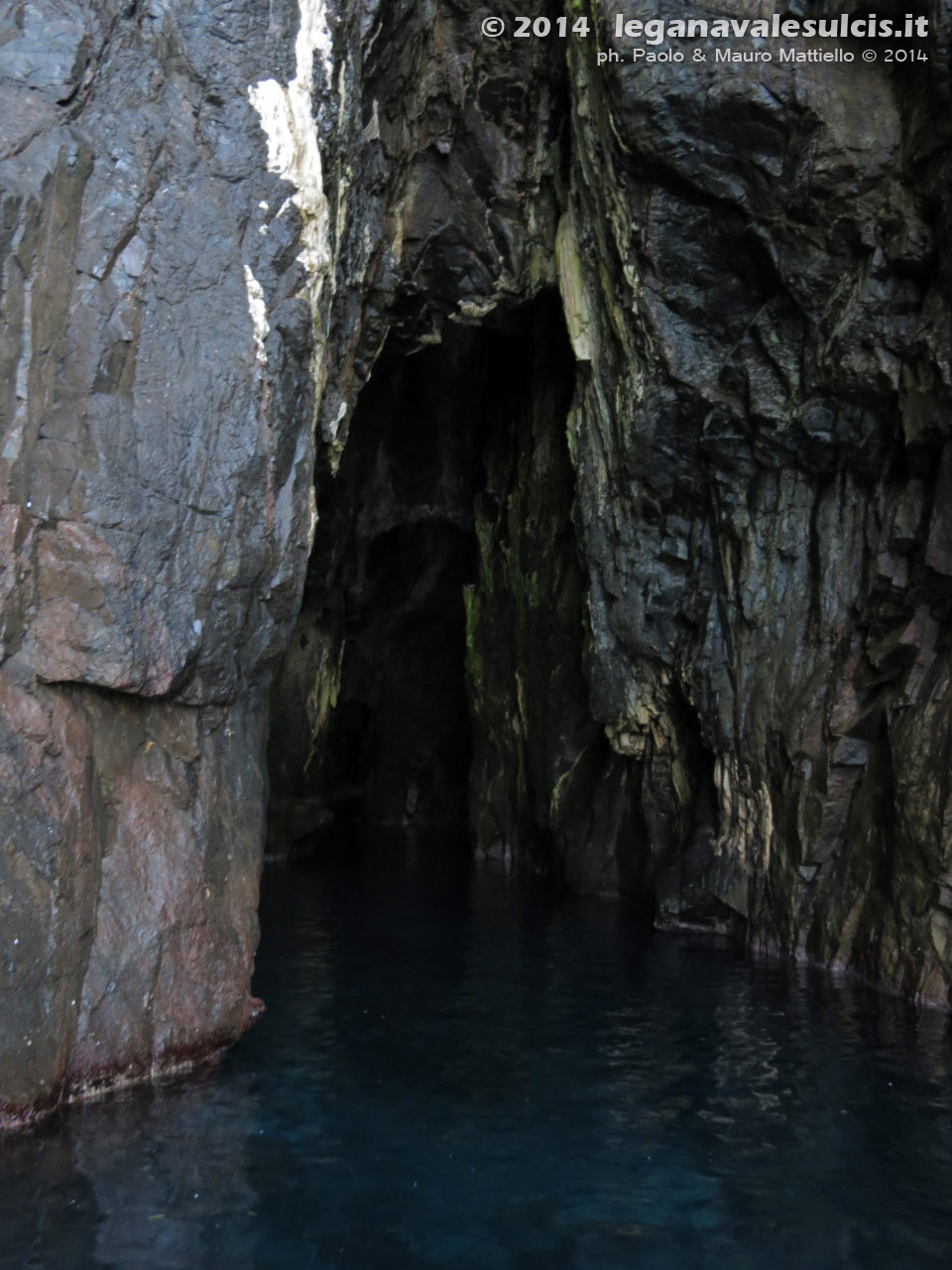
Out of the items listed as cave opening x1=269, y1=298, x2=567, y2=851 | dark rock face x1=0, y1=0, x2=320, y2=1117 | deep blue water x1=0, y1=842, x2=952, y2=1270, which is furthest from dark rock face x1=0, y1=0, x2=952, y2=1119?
cave opening x1=269, y1=298, x2=567, y2=851

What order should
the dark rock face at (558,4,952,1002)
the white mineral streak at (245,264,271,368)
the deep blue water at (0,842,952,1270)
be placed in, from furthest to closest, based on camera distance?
the dark rock face at (558,4,952,1002)
the white mineral streak at (245,264,271,368)
the deep blue water at (0,842,952,1270)

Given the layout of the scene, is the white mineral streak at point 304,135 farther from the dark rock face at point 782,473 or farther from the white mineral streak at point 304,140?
the dark rock face at point 782,473

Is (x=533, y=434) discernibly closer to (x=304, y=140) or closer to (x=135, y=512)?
(x=304, y=140)

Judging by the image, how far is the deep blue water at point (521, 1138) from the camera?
5.09 metres

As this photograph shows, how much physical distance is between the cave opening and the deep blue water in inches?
372

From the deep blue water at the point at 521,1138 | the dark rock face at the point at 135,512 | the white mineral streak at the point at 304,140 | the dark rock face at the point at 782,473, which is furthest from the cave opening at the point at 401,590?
the deep blue water at the point at 521,1138

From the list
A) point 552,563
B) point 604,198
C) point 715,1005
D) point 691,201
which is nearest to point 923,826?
point 715,1005

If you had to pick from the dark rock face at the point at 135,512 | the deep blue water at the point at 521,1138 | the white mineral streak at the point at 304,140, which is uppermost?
the white mineral streak at the point at 304,140

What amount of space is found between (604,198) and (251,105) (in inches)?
212

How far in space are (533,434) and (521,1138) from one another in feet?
45.3

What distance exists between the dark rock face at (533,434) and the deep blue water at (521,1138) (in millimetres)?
808

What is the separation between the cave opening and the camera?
20031mm

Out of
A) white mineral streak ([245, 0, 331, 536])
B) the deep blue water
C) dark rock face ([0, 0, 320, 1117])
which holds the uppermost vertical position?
white mineral streak ([245, 0, 331, 536])

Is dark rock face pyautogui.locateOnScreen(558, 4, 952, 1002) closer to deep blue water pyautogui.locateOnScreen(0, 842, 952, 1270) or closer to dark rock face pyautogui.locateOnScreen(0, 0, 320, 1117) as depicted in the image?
deep blue water pyautogui.locateOnScreen(0, 842, 952, 1270)
